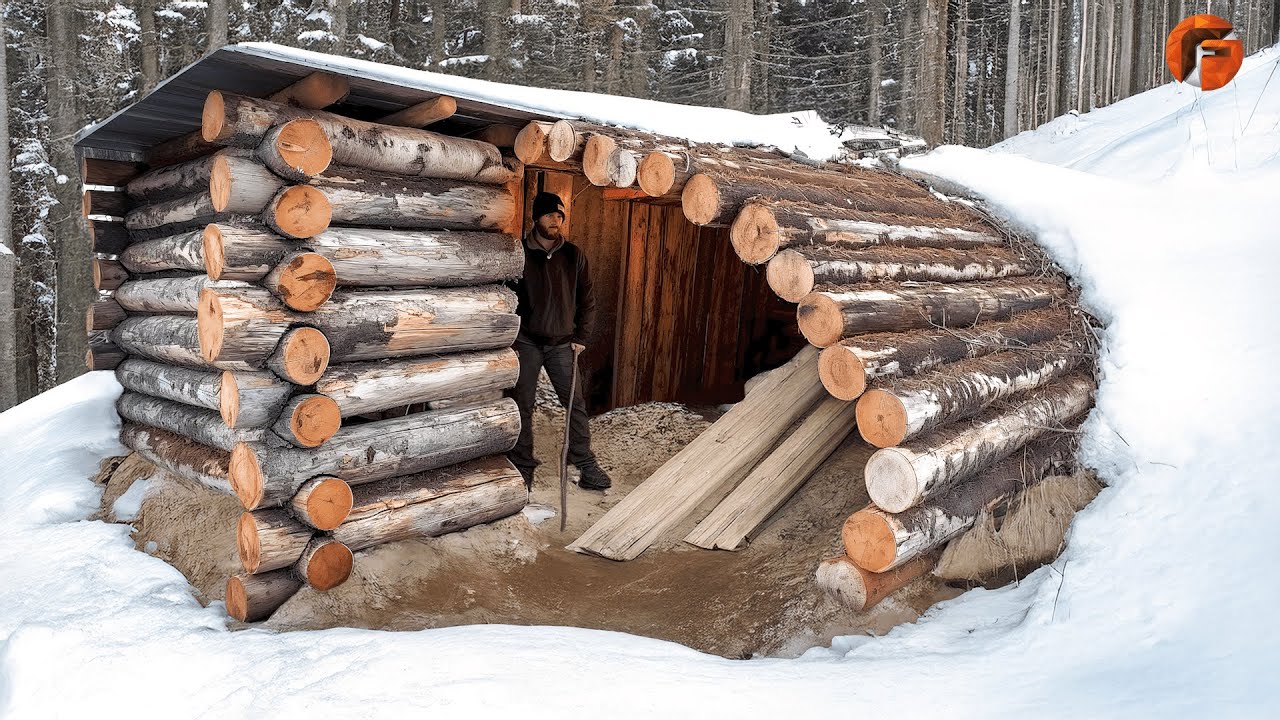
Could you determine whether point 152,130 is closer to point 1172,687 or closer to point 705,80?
point 1172,687

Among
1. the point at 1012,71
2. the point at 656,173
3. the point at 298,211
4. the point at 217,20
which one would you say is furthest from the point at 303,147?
the point at 1012,71

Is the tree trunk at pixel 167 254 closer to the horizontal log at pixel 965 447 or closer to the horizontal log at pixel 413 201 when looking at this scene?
the horizontal log at pixel 413 201

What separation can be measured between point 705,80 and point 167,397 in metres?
16.7

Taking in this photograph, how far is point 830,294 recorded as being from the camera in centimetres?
452

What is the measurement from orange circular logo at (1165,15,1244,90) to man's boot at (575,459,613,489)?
1077 centimetres

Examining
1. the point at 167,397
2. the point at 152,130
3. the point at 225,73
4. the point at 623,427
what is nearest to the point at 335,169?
the point at 225,73

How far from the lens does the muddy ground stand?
458 centimetres

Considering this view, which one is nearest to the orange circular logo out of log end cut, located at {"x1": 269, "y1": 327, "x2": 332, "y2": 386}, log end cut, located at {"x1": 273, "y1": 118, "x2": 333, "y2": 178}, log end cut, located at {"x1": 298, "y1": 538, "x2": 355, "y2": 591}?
log end cut, located at {"x1": 273, "y1": 118, "x2": 333, "y2": 178}

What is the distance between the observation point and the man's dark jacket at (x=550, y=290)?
6.51 meters

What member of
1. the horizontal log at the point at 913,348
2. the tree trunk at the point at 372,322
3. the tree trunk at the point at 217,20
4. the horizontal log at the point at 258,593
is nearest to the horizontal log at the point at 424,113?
the tree trunk at the point at 372,322

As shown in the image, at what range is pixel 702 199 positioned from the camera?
4.77m

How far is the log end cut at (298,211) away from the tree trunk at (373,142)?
1.08 ft

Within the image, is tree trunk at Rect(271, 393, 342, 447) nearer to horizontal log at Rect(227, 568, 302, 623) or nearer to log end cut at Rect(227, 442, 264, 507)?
log end cut at Rect(227, 442, 264, 507)

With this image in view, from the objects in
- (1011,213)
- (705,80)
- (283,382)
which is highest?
(705,80)
